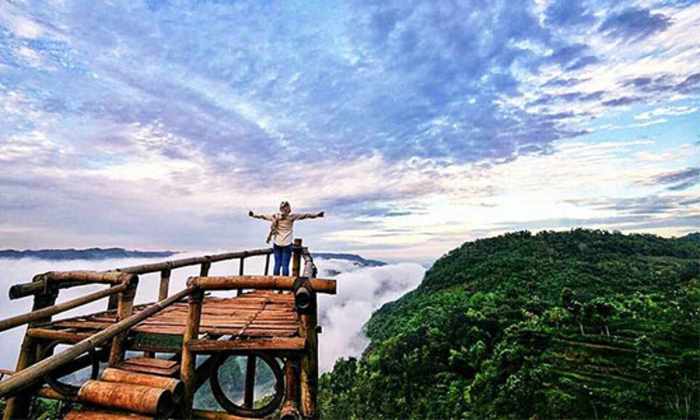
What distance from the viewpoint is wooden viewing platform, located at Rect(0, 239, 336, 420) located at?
2924mm

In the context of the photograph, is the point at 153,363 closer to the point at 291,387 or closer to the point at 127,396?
the point at 127,396

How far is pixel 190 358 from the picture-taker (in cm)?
348

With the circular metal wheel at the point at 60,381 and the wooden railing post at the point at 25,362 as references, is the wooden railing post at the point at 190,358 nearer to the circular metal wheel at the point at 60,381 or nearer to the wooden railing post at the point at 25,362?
the circular metal wheel at the point at 60,381

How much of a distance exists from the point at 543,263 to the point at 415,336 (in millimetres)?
16717

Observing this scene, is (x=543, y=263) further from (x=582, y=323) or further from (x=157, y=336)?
(x=157, y=336)

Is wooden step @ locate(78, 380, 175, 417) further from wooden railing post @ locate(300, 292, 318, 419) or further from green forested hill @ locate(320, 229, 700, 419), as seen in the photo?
green forested hill @ locate(320, 229, 700, 419)

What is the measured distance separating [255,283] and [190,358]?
102cm

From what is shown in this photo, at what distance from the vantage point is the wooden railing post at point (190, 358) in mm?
3381

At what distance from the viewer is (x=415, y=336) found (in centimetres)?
2095

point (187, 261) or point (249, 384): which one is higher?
point (187, 261)

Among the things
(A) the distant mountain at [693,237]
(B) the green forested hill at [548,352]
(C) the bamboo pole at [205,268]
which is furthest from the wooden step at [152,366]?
(A) the distant mountain at [693,237]

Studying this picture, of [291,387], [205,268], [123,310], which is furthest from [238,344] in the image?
[205,268]

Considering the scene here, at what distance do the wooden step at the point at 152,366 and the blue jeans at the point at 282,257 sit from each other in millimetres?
4318

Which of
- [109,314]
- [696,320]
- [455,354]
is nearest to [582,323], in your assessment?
[696,320]
